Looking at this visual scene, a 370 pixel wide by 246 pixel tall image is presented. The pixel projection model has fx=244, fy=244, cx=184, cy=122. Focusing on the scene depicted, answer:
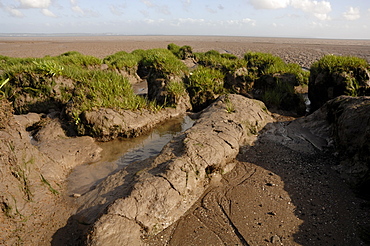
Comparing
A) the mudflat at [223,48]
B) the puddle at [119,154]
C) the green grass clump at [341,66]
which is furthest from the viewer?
the mudflat at [223,48]

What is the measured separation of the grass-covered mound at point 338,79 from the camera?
7.61 metres

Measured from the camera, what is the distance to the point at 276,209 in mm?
4094

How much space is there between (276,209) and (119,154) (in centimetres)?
397

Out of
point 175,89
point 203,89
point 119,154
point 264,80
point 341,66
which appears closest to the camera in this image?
point 119,154

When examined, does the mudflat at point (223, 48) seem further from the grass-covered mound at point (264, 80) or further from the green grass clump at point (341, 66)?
the green grass clump at point (341, 66)

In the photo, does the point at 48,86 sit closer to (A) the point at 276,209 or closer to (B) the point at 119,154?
(B) the point at 119,154

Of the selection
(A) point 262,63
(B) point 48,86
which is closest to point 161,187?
(B) point 48,86

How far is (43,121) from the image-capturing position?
753cm

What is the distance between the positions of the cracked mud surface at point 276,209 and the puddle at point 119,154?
7.18ft

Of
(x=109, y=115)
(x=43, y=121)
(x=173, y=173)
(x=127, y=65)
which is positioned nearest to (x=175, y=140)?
(x=173, y=173)

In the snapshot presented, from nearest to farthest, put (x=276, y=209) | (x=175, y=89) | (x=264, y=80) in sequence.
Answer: (x=276, y=209)
(x=175, y=89)
(x=264, y=80)

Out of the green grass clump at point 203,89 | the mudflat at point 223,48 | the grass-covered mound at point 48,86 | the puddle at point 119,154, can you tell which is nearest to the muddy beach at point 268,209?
the puddle at point 119,154

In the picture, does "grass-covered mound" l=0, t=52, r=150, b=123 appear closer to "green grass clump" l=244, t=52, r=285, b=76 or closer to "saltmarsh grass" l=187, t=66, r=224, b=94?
"saltmarsh grass" l=187, t=66, r=224, b=94

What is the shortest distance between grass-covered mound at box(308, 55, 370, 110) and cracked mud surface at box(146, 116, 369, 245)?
335 cm
